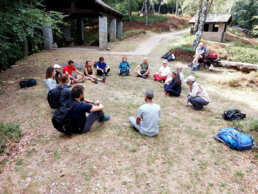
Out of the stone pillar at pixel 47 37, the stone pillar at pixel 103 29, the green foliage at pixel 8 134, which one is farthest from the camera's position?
the stone pillar at pixel 103 29

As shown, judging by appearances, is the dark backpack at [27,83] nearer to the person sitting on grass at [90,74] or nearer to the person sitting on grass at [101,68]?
the person sitting on grass at [90,74]

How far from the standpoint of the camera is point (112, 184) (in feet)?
10.1

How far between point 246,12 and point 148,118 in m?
43.5

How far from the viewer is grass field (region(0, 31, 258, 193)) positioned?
3.11 meters

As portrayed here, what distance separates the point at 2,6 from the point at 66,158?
744 cm

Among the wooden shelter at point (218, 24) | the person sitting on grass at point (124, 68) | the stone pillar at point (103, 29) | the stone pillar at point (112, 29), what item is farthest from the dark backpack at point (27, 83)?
the wooden shelter at point (218, 24)

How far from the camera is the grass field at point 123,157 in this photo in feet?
10.2

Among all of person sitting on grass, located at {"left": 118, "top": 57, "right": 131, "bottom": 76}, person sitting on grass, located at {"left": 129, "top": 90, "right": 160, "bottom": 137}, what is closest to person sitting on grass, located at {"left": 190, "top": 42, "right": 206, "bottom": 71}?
person sitting on grass, located at {"left": 118, "top": 57, "right": 131, "bottom": 76}

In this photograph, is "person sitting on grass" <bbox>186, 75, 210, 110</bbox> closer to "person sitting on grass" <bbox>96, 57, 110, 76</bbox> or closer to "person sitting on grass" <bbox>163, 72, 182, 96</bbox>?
"person sitting on grass" <bbox>163, 72, 182, 96</bbox>

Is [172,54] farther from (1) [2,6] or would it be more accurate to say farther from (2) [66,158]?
(2) [66,158]

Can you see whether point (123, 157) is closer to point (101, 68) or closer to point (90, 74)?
point (90, 74)

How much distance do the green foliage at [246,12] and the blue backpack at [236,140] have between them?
4003 cm

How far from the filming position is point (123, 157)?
3705 mm

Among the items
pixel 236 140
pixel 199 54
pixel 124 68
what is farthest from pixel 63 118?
pixel 199 54
